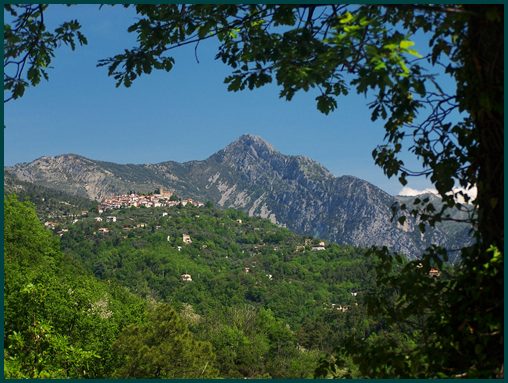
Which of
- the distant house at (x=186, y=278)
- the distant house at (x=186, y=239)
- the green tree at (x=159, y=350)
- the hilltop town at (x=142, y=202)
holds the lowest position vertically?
the green tree at (x=159, y=350)

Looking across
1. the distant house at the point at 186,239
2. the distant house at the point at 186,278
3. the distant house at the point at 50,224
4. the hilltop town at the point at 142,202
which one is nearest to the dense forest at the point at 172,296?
the distant house at the point at 186,278

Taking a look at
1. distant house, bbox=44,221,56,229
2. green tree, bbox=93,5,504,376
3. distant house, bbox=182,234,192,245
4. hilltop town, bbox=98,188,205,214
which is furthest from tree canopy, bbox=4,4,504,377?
hilltop town, bbox=98,188,205,214

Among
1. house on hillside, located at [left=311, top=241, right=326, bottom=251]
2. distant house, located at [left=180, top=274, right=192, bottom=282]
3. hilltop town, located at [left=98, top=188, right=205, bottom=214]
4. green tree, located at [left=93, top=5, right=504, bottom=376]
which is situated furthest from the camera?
hilltop town, located at [left=98, top=188, right=205, bottom=214]

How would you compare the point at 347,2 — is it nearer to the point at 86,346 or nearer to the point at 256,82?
the point at 256,82

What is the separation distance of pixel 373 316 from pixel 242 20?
1.83 m

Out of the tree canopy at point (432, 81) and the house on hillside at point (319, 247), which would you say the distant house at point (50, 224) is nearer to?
the house on hillside at point (319, 247)

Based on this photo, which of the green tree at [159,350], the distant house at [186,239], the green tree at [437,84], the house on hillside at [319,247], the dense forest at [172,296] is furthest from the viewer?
the house on hillside at [319,247]

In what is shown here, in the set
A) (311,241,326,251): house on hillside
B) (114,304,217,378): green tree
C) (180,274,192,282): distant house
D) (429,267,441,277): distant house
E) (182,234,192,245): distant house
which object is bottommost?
(114,304,217,378): green tree

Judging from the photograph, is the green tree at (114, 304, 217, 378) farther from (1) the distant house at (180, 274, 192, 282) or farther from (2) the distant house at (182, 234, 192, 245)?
(2) the distant house at (182, 234, 192, 245)

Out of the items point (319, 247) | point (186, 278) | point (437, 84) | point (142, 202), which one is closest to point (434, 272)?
point (437, 84)

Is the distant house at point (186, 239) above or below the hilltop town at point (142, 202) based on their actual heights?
below

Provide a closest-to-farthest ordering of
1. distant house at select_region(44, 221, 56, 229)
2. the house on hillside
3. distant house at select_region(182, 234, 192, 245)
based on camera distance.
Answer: distant house at select_region(44, 221, 56, 229), distant house at select_region(182, 234, 192, 245), the house on hillside

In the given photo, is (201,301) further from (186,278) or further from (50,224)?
(50,224)

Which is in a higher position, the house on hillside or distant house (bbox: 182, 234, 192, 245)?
the house on hillside
